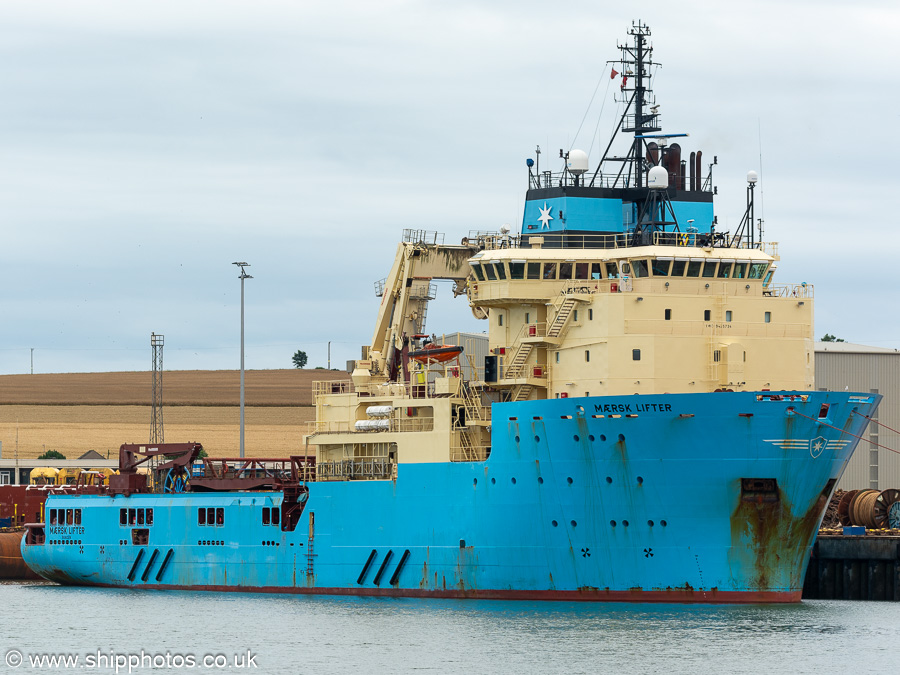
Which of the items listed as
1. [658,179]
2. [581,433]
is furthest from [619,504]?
[658,179]

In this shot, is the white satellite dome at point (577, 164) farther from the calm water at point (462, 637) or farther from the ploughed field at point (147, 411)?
the ploughed field at point (147, 411)

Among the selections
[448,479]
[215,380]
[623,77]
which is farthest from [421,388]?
[215,380]

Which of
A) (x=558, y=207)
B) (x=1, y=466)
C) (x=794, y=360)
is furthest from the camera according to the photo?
(x=1, y=466)

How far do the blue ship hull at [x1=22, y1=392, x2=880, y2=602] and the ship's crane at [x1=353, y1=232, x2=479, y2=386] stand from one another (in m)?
5.34

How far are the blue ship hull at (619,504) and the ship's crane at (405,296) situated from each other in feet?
17.5

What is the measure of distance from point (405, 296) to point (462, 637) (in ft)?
51.7

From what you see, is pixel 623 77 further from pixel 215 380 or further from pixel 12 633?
pixel 215 380

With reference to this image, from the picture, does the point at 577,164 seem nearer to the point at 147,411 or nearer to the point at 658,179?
the point at 658,179

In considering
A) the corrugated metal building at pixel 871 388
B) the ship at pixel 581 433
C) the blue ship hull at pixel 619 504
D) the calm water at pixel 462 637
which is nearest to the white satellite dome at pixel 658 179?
the ship at pixel 581 433

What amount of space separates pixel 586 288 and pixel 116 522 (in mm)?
19004

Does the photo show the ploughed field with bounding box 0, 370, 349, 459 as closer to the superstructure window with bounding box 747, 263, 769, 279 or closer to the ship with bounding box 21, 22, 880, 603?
the ship with bounding box 21, 22, 880, 603

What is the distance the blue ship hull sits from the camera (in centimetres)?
3903

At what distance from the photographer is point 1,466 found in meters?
77.4

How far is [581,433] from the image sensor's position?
4016cm
